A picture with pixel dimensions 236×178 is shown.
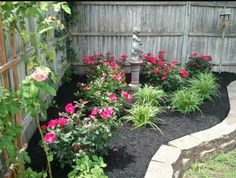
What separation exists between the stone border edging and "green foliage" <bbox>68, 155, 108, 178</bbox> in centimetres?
49

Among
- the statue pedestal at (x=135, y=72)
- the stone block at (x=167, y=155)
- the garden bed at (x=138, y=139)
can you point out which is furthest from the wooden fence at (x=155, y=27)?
the stone block at (x=167, y=155)

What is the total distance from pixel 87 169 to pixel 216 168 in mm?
1772

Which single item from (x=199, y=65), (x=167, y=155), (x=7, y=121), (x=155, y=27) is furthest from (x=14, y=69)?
(x=155, y=27)

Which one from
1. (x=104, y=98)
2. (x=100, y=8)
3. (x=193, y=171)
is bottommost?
(x=193, y=171)

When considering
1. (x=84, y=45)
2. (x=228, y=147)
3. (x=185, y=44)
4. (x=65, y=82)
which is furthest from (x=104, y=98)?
(x=185, y=44)

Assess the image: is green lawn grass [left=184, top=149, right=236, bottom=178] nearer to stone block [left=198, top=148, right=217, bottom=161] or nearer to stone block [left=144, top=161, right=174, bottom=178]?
stone block [left=198, top=148, right=217, bottom=161]

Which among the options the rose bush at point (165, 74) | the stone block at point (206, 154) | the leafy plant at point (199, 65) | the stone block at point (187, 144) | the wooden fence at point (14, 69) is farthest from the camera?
the leafy plant at point (199, 65)

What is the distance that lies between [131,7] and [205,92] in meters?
2.82

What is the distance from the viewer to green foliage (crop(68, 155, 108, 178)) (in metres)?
2.21

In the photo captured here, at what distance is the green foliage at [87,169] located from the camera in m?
2.21

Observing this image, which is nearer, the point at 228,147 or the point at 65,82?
the point at 228,147

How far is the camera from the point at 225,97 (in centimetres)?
492

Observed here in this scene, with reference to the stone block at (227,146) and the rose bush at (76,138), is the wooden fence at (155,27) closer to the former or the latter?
the stone block at (227,146)

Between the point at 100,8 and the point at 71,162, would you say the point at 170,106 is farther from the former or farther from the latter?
the point at 100,8
